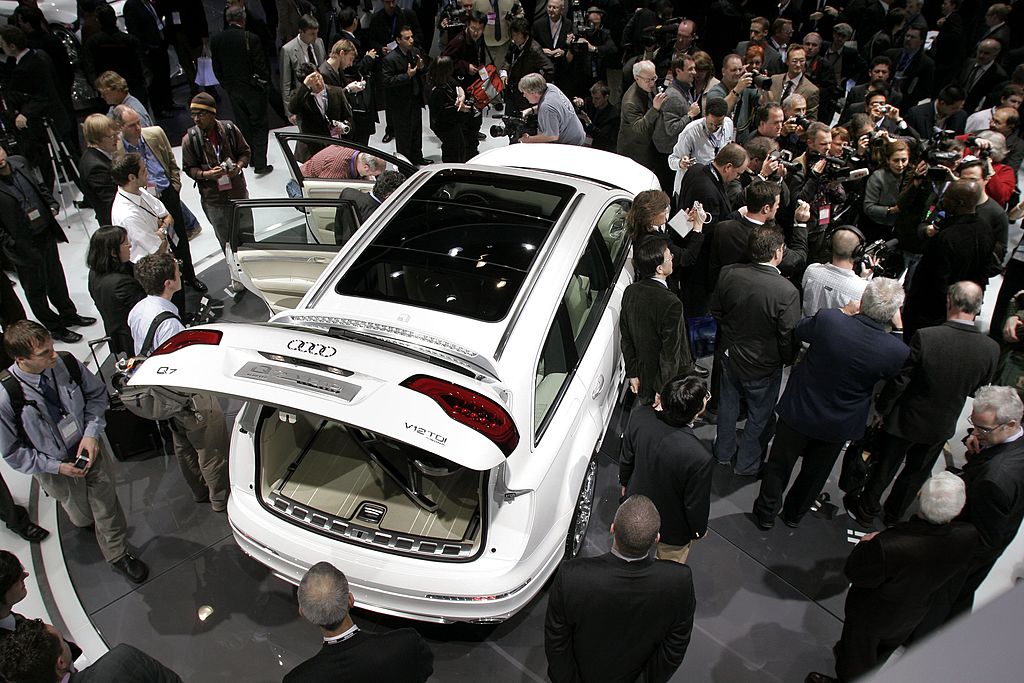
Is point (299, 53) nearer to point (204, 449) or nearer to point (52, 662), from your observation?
point (204, 449)

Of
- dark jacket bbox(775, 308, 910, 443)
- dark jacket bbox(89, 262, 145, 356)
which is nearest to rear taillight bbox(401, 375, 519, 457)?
dark jacket bbox(775, 308, 910, 443)

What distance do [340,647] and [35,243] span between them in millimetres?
4556

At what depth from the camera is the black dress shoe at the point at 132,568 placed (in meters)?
3.95

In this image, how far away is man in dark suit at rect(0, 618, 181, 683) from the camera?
2299mm

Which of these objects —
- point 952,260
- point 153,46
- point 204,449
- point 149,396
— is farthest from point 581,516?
point 153,46

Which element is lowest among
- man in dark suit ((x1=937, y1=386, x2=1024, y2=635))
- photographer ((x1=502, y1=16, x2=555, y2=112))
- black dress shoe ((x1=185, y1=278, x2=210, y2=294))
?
black dress shoe ((x1=185, y1=278, x2=210, y2=294))

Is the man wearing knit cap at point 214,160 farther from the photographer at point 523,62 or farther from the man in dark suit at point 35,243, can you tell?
the photographer at point 523,62

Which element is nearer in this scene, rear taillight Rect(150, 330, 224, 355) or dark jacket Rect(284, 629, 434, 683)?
dark jacket Rect(284, 629, 434, 683)

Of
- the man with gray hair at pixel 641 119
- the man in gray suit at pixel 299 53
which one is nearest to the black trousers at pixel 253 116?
the man in gray suit at pixel 299 53

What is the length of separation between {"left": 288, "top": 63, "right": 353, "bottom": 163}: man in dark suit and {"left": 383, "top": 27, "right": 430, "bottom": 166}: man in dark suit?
2.61ft

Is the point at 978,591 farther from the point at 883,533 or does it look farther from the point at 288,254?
the point at 288,254

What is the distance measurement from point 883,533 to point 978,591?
174 centimetres

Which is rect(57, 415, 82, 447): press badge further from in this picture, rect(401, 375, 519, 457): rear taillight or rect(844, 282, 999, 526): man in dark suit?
rect(844, 282, 999, 526): man in dark suit

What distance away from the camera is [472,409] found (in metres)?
2.69
